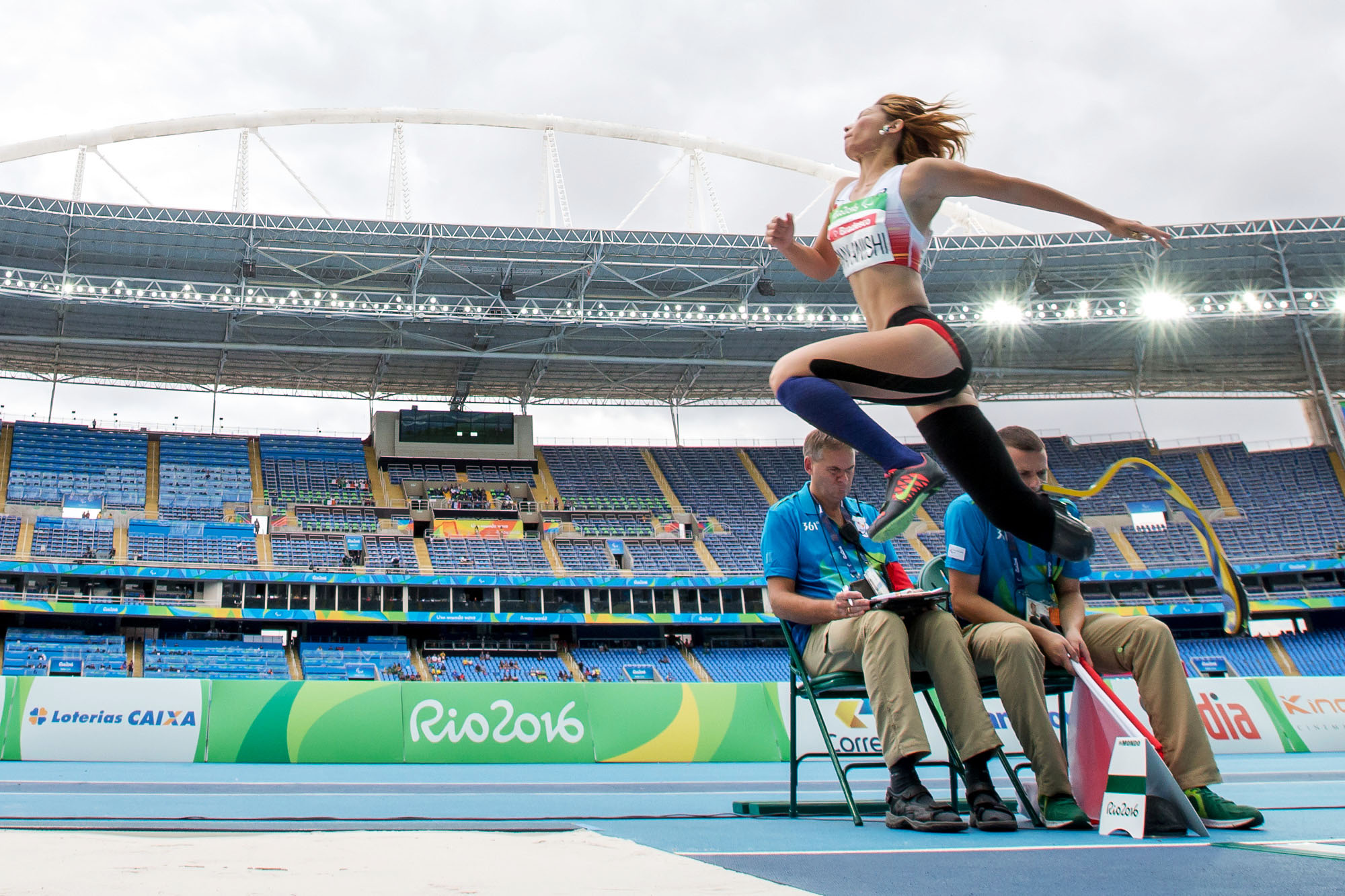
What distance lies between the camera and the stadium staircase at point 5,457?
26.5 m

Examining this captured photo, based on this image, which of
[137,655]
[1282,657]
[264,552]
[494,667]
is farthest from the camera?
[264,552]

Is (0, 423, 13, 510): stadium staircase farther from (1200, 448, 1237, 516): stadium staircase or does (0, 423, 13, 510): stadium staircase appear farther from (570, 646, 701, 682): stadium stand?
(1200, 448, 1237, 516): stadium staircase

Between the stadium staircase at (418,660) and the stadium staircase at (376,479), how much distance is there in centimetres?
528

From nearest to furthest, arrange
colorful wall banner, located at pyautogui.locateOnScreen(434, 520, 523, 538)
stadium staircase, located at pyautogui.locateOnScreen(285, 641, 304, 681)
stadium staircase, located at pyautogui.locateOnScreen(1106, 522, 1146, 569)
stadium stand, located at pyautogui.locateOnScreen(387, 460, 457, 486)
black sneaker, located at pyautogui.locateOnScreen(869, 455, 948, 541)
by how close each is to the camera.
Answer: black sneaker, located at pyautogui.locateOnScreen(869, 455, 948, 541), stadium staircase, located at pyautogui.locateOnScreen(285, 641, 304, 681), stadium staircase, located at pyautogui.locateOnScreen(1106, 522, 1146, 569), colorful wall banner, located at pyautogui.locateOnScreen(434, 520, 523, 538), stadium stand, located at pyautogui.locateOnScreen(387, 460, 457, 486)

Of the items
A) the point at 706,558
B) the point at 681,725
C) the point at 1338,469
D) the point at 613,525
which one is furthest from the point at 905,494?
the point at 1338,469

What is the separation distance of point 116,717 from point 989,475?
992cm

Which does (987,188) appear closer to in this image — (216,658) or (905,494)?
(905,494)

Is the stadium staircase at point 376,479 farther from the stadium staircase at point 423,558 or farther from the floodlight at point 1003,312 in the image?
the floodlight at point 1003,312

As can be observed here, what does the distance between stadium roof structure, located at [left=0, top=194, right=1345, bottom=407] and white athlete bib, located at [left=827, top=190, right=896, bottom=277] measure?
72.2ft

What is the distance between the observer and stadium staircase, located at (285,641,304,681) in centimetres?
2424

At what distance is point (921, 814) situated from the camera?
2.84 meters

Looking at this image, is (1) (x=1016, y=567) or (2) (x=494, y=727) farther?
(2) (x=494, y=727)

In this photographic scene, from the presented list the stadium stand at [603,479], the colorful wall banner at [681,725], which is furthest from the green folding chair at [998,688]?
the stadium stand at [603,479]

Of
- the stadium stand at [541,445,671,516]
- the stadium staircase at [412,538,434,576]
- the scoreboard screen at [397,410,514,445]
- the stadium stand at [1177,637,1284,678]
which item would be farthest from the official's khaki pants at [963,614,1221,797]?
the scoreboard screen at [397,410,514,445]
